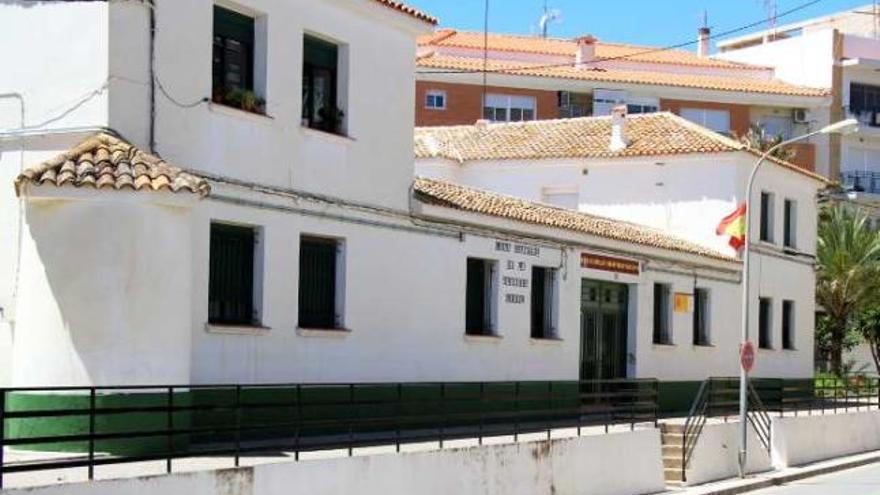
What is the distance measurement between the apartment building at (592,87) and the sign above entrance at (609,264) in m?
28.0

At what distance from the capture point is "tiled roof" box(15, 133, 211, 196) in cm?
1386

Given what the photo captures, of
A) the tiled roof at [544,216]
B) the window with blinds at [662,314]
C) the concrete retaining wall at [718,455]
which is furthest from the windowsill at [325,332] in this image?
the window with blinds at [662,314]

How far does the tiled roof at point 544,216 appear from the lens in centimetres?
2288

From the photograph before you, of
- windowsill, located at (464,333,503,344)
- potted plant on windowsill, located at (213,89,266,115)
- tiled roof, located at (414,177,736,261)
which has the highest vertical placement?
potted plant on windowsill, located at (213,89,266,115)

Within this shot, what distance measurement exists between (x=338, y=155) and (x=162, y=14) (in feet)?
13.5

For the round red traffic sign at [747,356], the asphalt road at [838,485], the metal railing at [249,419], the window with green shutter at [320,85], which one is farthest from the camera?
the round red traffic sign at [747,356]

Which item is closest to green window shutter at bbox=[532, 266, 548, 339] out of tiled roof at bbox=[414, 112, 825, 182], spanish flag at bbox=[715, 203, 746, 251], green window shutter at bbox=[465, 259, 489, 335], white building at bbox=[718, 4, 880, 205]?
green window shutter at bbox=[465, 259, 489, 335]

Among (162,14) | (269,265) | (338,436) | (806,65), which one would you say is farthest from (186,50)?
(806,65)

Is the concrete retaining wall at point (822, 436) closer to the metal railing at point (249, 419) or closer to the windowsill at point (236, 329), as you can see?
the metal railing at point (249, 419)

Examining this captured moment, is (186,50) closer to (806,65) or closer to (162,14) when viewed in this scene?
(162,14)

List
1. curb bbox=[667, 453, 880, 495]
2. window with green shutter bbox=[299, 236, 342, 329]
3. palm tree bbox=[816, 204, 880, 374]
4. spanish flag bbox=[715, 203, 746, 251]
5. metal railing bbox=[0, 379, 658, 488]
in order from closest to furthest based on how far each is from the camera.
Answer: metal railing bbox=[0, 379, 658, 488]
window with green shutter bbox=[299, 236, 342, 329]
curb bbox=[667, 453, 880, 495]
spanish flag bbox=[715, 203, 746, 251]
palm tree bbox=[816, 204, 880, 374]

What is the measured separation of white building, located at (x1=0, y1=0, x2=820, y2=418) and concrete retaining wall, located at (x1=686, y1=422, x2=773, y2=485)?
3117 millimetres

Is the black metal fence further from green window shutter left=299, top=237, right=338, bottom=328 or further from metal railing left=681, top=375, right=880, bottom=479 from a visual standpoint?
green window shutter left=299, top=237, right=338, bottom=328

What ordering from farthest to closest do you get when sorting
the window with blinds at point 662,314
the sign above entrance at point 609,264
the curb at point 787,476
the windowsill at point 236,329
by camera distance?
the window with blinds at point 662,314, the sign above entrance at point 609,264, the curb at point 787,476, the windowsill at point 236,329
